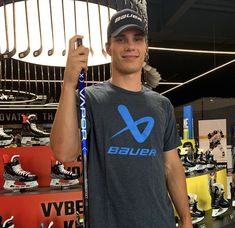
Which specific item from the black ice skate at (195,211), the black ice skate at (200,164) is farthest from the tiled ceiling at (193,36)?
the black ice skate at (195,211)

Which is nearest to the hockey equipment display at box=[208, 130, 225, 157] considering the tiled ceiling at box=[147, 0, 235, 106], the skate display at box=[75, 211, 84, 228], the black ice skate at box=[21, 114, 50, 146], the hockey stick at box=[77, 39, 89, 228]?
the tiled ceiling at box=[147, 0, 235, 106]

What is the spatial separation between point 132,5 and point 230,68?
618cm

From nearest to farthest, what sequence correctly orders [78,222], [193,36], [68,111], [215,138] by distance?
[68,111]
[78,222]
[193,36]
[215,138]

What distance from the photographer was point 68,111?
1.15 meters

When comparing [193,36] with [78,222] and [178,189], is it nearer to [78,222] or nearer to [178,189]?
[78,222]

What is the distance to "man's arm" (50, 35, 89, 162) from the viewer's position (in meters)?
1.15

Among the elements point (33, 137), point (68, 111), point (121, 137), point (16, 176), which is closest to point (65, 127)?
point (68, 111)

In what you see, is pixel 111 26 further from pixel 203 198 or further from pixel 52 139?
pixel 203 198

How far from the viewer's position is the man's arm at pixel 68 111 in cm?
115

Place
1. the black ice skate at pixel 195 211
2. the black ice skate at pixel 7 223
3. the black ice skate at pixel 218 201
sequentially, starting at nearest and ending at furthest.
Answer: the black ice skate at pixel 7 223 < the black ice skate at pixel 195 211 < the black ice skate at pixel 218 201

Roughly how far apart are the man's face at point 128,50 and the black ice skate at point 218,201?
2.83m

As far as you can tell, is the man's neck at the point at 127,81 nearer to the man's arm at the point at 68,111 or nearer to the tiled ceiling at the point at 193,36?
the man's arm at the point at 68,111

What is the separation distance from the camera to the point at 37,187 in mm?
2746

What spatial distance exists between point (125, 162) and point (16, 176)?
5.04 ft
